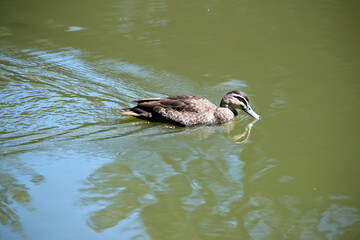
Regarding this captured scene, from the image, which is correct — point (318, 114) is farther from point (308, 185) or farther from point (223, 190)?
point (223, 190)

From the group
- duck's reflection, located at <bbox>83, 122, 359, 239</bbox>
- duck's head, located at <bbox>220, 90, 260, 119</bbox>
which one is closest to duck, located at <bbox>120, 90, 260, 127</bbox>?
duck's head, located at <bbox>220, 90, 260, 119</bbox>

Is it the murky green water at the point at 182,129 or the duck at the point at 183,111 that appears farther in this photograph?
the duck at the point at 183,111

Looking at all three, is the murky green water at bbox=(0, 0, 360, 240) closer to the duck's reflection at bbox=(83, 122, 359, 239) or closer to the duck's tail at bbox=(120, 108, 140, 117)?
the duck's reflection at bbox=(83, 122, 359, 239)

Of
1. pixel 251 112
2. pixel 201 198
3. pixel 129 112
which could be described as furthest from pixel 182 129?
pixel 201 198

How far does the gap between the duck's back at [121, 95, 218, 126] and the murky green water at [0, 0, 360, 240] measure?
199 millimetres

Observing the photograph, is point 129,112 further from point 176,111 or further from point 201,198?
point 201,198

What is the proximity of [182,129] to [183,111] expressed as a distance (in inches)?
12.8

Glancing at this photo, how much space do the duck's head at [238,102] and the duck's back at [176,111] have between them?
438 millimetres

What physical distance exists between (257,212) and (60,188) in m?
2.64

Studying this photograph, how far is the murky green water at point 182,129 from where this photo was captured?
543 cm

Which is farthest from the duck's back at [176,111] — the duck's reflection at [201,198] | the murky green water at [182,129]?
the duck's reflection at [201,198]

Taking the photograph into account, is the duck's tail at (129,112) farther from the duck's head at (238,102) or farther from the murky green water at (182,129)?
the duck's head at (238,102)

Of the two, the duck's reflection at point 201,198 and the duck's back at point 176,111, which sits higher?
the duck's back at point 176,111

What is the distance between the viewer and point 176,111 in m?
8.05
